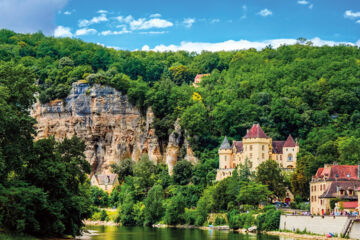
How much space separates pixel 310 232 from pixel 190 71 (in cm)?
9172

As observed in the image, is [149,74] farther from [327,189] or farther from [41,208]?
[41,208]

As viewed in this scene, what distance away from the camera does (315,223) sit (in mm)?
58500

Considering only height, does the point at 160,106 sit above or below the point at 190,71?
below

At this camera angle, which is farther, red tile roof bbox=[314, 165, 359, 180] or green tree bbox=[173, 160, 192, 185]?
green tree bbox=[173, 160, 192, 185]

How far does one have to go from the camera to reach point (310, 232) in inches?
2335


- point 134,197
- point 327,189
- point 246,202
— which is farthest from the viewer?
point 134,197

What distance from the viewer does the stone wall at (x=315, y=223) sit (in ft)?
179

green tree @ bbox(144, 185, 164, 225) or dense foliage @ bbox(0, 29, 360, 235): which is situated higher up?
dense foliage @ bbox(0, 29, 360, 235)

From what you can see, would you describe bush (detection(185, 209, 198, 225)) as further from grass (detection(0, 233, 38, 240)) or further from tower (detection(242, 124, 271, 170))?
grass (detection(0, 233, 38, 240))

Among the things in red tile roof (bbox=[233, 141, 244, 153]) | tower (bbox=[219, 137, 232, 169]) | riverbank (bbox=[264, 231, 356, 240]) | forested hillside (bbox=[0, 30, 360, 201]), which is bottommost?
riverbank (bbox=[264, 231, 356, 240])

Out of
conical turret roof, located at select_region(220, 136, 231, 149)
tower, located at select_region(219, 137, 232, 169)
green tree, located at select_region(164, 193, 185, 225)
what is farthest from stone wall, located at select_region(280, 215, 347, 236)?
conical turret roof, located at select_region(220, 136, 231, 149)

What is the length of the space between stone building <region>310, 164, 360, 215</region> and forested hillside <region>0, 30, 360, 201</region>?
613cm

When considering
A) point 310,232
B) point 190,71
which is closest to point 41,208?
point 310,232

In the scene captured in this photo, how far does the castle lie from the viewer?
8762 centimetres
